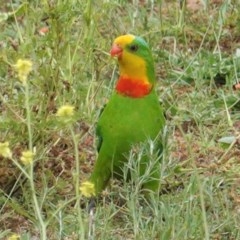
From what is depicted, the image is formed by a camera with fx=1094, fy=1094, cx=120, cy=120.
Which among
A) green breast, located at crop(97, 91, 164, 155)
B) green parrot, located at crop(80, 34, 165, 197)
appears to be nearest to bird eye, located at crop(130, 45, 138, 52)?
green parrot, located at crop(80, 34, 165, 197)

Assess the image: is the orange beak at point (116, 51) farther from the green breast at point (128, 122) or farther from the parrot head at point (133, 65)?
the green breast at point (128, 122)

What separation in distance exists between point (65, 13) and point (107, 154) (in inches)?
18.5

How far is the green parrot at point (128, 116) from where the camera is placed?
3.46m

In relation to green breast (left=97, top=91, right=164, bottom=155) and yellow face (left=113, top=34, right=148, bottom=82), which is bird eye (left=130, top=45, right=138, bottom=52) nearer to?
yellow face (left=113, top=34, right=148, bottom=82)

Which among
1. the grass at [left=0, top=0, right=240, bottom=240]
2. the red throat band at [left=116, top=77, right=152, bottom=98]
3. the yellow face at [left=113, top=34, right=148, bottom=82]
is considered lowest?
the grass at [left=0, top=0, right=240, bottom=240]

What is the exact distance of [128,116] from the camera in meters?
3.47

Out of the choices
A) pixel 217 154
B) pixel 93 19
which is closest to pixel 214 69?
pixel 217 154

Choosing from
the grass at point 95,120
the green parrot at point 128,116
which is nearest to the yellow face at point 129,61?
the green parrot at point 128,116

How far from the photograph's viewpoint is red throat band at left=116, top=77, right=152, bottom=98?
3518mm

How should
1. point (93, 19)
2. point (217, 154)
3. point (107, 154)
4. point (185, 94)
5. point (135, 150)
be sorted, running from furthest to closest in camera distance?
point (185, 94) < point (217, 154) < point (93, 19) < point (107, 154) < point (135, 150)

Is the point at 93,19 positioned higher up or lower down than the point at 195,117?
higher up

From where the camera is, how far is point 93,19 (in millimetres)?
3820

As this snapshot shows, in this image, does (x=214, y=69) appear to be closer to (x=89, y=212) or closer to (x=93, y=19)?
(x=93, y=19)

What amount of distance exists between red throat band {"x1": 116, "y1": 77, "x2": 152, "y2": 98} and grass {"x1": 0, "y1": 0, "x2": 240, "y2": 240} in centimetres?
22
